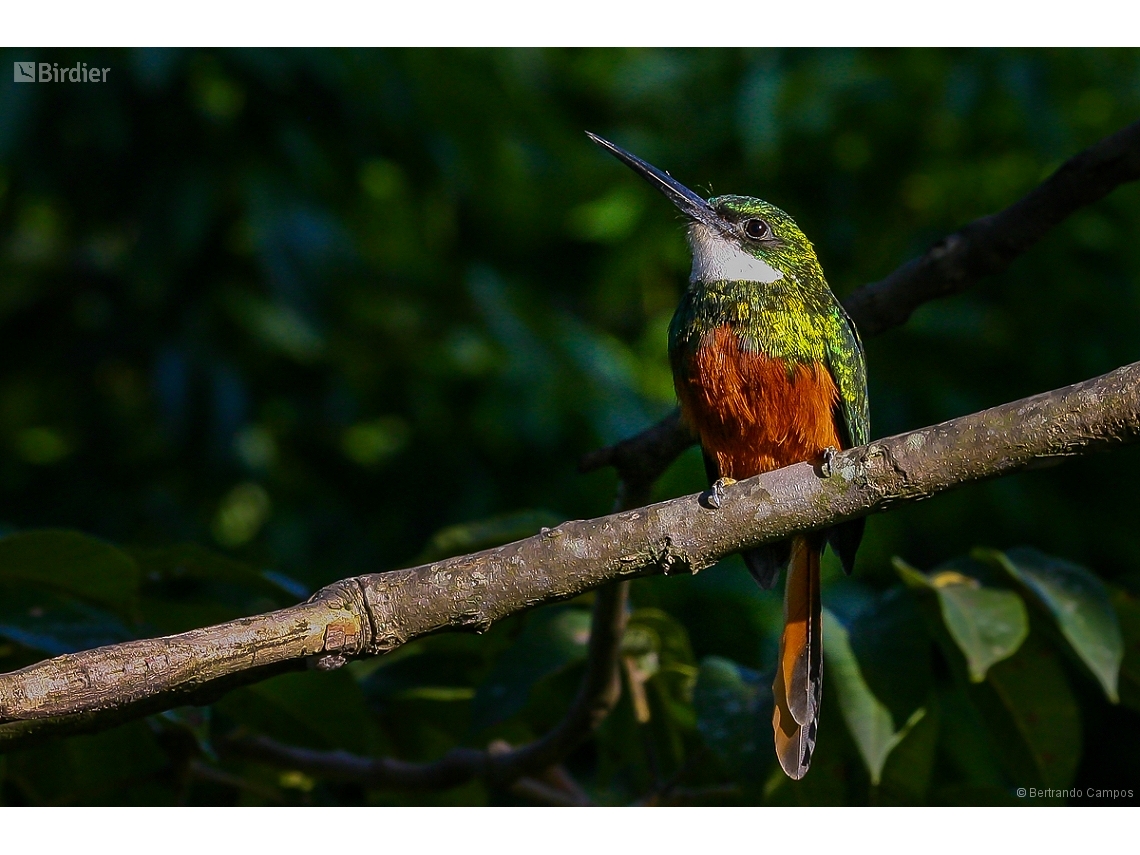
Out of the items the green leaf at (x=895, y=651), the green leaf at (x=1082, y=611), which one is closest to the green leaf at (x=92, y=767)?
the green leaf at (x=895, y=651)

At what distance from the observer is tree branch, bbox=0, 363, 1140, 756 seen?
135 cm

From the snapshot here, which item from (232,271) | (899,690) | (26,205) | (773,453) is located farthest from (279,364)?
(899,690)

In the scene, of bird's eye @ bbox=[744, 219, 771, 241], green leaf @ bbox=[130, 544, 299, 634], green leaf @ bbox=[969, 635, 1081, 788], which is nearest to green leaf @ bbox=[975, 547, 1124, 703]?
green leaf @ bbox=[969, 635, 1081, 788]

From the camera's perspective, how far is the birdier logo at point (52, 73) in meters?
3.83

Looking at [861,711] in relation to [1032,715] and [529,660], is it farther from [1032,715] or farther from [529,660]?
[529,660]

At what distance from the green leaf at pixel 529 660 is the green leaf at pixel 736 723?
0.27 metres

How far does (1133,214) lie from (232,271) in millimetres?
3160

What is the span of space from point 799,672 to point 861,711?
0.13m

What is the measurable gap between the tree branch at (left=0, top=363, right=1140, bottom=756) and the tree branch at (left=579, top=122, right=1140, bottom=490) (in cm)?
66

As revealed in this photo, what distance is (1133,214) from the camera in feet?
14.1

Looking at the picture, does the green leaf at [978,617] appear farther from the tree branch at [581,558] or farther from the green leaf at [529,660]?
the green leaf at [529,660]

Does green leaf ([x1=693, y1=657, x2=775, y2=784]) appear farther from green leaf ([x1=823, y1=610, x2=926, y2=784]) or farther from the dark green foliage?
the dark green foliage

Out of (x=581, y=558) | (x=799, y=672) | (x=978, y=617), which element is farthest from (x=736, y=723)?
(x=581, y=558)

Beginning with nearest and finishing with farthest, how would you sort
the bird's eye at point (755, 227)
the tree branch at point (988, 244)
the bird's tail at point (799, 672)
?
the bird's tail at point (799, 672) → the tree branch at point (988, 244) → the bird's eye at point (755, 227)
